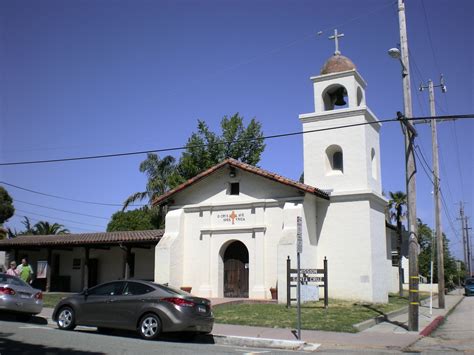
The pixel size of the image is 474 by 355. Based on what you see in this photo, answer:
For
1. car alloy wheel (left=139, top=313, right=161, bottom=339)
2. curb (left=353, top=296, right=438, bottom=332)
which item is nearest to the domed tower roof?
curb (left=353, top=296, right=438, bottom=332)

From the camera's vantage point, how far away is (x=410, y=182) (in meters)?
15.1

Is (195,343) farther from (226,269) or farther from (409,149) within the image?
(226,269)

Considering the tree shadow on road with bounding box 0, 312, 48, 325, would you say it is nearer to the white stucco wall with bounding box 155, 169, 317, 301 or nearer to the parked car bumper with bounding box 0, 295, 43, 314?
the parked car bumper with bounding box 0, 295, 43, 314

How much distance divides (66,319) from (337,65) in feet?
57.6

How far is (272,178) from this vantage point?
21656 millimetres

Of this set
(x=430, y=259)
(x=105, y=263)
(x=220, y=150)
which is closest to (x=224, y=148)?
(x=220, y=150)

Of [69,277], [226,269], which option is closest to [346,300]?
[226,269]

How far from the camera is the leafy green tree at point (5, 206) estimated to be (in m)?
52.1

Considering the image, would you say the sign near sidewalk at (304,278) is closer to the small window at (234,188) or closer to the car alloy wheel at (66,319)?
the small window at (234,188)

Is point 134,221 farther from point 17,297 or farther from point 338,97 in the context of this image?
point 17,297

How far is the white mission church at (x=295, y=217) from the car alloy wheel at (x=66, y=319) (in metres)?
8.88

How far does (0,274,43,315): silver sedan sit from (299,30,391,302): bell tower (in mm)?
12095

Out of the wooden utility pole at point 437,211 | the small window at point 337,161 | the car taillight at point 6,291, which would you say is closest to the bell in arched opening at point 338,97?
the small window at point 337,161

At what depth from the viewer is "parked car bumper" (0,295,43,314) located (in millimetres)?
14367
